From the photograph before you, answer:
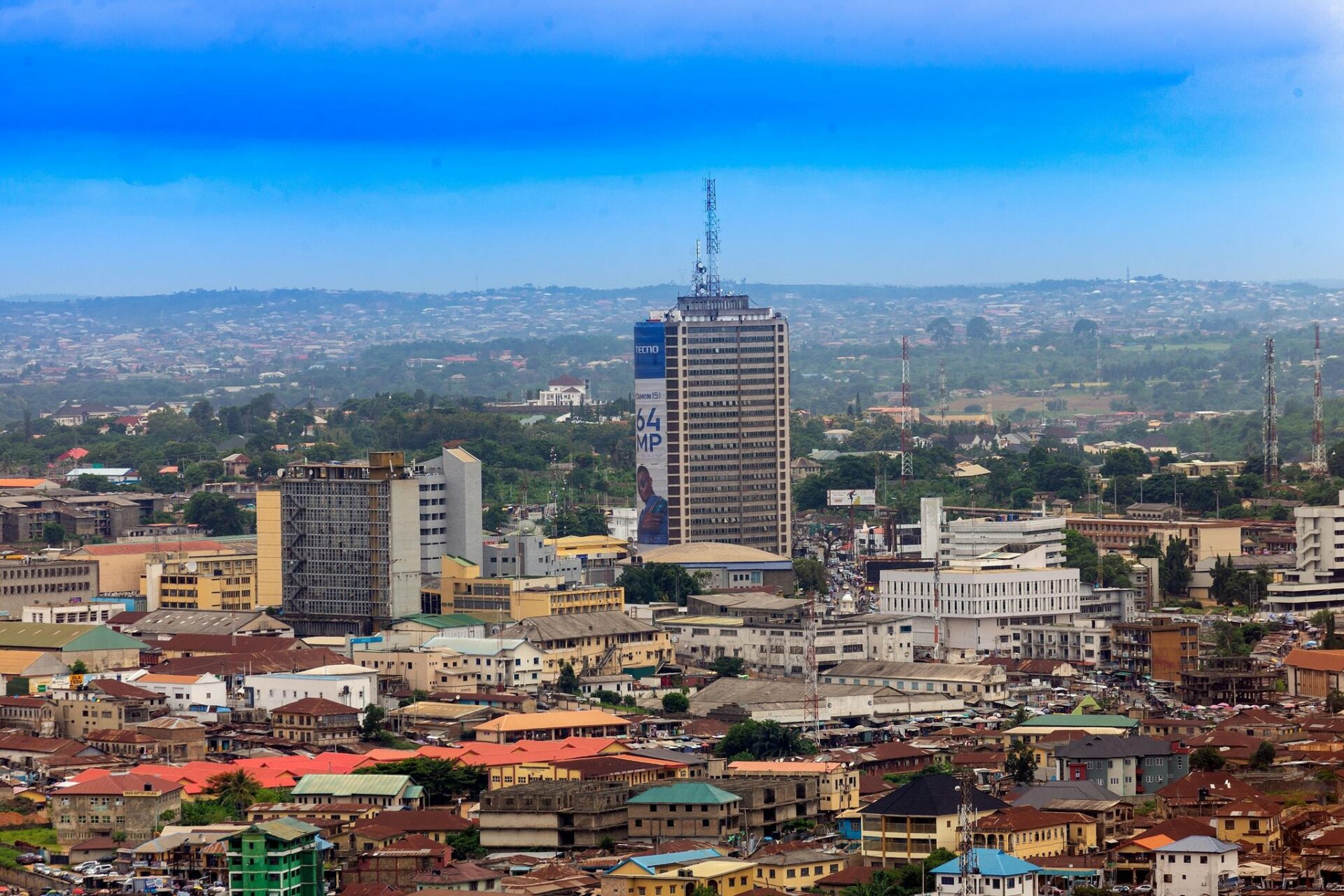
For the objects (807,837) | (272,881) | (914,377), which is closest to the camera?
(272,881)

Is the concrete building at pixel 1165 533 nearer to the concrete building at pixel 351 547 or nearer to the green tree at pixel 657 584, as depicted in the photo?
the green tree at pixel 657 584

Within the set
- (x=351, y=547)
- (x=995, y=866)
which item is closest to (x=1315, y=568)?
(x=351, y=547)

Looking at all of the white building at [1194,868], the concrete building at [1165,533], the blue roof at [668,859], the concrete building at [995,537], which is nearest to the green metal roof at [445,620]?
the concrete building at [995,537]

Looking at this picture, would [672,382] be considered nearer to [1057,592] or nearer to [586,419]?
[1057,592]

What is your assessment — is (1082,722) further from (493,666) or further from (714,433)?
(714,433)

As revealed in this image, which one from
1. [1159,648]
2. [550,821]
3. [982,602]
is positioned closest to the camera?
[550,821]

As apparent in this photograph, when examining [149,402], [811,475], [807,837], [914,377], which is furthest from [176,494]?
[914,377]
